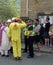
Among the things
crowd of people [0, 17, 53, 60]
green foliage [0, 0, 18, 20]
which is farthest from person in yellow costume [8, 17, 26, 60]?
green foliage [0, 0, 18, 20]

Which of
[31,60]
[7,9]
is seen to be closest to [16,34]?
[31,60]

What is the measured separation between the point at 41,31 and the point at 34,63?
315cm

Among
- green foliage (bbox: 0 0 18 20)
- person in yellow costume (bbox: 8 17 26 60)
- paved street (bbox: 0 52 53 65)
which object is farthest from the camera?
green foliage (bbox: 0 0 18 20)

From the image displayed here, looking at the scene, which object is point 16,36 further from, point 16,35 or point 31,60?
point 31,60

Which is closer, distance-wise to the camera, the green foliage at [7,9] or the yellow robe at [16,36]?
the yellow robe at [16,36]

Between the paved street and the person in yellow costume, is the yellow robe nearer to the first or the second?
the person in yellow costume

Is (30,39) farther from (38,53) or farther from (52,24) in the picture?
(52,24)

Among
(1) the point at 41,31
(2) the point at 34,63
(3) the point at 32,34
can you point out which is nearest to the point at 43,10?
(1) the point at 41,31

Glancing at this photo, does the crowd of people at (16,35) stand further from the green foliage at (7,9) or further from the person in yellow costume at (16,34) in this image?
the green foliage at (7,9)

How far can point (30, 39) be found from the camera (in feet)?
47.9

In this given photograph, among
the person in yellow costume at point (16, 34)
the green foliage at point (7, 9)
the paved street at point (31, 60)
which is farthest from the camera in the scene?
the green foliage at point (7, 9)

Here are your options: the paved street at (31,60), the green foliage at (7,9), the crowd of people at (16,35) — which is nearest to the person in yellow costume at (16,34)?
the crowd of people at (16,35)

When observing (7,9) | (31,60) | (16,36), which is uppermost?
(7,9)

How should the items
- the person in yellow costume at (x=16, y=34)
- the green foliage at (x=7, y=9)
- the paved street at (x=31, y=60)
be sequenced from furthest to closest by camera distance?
1. the green foliage at (x=7, y=9)
2. the person in yellow costume at (x=16, y=34)
3. the paved street at (x=31, y=60)
